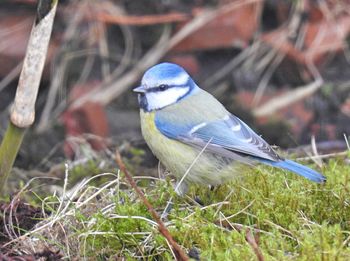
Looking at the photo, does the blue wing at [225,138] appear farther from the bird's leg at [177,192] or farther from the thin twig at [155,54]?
the thin twig at [155,54]

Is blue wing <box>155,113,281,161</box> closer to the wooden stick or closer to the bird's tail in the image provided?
the bird's tail

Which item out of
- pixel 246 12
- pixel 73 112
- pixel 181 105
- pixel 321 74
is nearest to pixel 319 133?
pixel 321 74

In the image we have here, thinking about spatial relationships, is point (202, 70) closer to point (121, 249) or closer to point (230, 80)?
point (230, 80)

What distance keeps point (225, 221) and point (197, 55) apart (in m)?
2.97

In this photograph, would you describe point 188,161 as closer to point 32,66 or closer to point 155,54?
point 32,66

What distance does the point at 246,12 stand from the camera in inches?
224

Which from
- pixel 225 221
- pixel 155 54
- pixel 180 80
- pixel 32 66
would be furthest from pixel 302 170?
pixel 155 54

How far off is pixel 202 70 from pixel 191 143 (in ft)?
8.20

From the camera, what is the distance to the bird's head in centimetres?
335

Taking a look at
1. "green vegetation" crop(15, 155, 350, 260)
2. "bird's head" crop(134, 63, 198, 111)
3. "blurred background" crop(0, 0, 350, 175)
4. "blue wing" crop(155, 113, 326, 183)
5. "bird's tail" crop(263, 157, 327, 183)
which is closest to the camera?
"green vegetation" crop(15, 155, 350, 260)

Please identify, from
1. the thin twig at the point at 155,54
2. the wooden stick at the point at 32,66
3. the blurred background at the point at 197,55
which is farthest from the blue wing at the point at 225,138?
the thin twig at the point at 155,54

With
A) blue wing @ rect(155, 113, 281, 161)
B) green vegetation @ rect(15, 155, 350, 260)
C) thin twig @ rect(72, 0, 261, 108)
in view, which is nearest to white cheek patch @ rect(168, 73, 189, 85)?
blue wing @ rect(155, 113, 281, 161)

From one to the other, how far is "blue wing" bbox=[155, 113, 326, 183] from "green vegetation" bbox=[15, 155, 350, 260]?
0.11 m

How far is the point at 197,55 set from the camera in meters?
5.73
